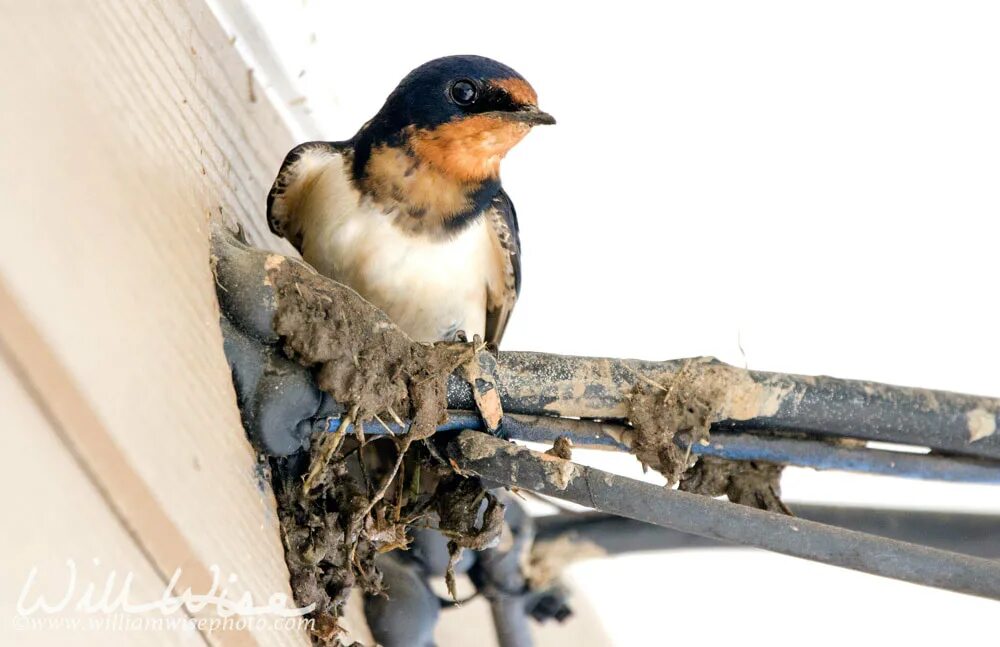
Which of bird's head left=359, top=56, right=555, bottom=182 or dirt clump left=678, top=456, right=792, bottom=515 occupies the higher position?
bird's head left=359, top=56, right=555, bottom=182

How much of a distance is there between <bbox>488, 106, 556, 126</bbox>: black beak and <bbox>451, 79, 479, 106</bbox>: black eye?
0.16ft

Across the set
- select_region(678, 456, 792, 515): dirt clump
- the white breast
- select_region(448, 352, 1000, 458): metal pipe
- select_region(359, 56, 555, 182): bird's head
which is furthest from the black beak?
select_region(678, 456, 792, 515): dirt clump

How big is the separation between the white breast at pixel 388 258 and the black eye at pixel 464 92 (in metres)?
0.18

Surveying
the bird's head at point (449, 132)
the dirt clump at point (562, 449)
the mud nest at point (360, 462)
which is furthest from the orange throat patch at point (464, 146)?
the dirt clump at point (562, 449)

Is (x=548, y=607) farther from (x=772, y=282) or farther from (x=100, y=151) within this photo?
(x=100, y=151)

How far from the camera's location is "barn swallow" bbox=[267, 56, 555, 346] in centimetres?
157

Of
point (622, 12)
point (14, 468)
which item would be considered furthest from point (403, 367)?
point (622, 12)

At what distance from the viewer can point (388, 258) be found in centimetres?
157

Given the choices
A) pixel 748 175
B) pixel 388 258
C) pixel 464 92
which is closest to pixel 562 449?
pixel 388 258

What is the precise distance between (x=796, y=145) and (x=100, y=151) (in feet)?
4.77

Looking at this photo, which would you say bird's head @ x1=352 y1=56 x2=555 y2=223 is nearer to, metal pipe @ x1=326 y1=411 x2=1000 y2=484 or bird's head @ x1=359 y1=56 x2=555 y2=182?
bird's head @ x1=359 y1=56 x2=555 y2=182

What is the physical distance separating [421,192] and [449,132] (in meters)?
0.09

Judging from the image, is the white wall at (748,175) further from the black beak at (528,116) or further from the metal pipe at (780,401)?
the metal pipe at (780,401)

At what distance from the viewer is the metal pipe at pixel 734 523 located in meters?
1.02
